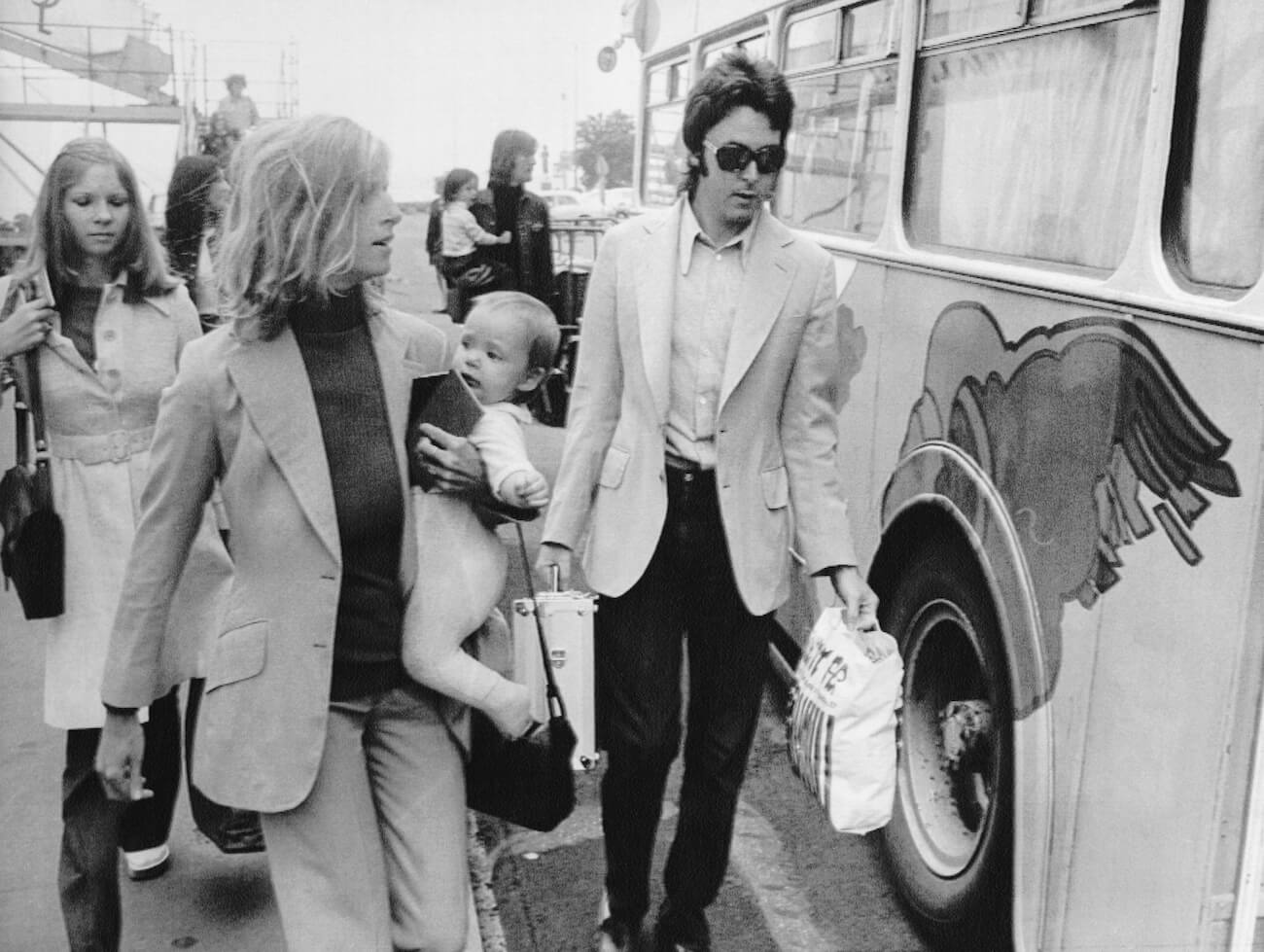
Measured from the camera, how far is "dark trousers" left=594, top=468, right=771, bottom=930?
116 inches

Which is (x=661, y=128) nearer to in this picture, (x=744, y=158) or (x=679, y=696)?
(x=744, y=158)

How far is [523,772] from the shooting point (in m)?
2.31

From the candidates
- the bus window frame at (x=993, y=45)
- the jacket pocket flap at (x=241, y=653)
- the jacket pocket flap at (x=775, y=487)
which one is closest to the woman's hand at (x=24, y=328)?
the jacket pocket flap at (x=241, y=653)

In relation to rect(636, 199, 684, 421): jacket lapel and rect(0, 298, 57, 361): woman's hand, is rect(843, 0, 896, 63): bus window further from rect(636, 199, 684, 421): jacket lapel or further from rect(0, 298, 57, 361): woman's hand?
rect(0, 298, 57, 361): woman's hand

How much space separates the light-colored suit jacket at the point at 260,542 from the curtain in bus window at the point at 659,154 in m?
5.91

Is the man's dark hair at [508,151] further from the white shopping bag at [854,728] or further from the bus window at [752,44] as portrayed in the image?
the white shopping bag at [854,728]

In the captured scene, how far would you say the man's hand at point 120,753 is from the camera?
2.27 meters

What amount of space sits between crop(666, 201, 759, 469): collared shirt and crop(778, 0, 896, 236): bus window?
3.97ft

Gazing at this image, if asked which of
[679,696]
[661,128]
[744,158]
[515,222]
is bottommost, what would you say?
[679,696]

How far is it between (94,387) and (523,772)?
4.73 feet

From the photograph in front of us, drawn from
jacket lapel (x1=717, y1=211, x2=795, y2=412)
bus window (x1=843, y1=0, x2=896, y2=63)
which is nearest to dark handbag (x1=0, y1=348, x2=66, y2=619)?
jacket lapel (x1=717, y1=211, x2=795, y2=412)

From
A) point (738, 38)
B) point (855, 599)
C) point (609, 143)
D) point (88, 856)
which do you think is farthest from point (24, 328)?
point (609, 143)

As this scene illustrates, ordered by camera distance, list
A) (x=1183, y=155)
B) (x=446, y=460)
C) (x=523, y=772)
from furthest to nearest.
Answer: (x=1183, y=155)
(x=523, y=772)
(x=446, y=460)

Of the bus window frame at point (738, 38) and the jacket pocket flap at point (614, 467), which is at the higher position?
the bus window frame at point (738, 38)
